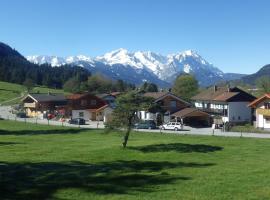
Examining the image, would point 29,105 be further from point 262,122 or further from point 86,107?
point 262,122

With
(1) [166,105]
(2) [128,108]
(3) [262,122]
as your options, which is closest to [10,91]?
(1) [166,105]

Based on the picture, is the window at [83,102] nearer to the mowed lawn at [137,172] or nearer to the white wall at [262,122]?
the white wall at [262,122]

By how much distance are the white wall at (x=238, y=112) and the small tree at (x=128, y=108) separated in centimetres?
4345

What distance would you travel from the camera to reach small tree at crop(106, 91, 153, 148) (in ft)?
133

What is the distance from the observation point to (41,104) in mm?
111562

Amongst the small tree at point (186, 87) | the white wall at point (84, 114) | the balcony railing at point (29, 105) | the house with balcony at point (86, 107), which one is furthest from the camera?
the small tree at point (186, 87)

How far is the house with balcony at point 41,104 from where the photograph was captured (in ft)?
364

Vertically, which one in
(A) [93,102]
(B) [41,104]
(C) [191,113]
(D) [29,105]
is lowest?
(C) [191,113]

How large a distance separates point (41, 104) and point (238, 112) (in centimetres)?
4833

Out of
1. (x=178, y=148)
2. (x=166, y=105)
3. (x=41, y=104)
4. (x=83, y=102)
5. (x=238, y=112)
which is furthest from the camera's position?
(x=41, y=104)

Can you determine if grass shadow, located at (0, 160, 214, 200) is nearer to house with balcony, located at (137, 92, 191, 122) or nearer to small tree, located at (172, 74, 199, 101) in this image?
house with balcony, located at (137, 92, 191, 122)

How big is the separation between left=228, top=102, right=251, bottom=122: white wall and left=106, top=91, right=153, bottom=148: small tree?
43.5 m

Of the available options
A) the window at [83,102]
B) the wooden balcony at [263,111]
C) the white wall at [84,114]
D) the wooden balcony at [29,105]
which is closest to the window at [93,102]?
the window at [83,102]

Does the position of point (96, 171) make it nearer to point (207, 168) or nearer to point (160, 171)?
point (160, 171)
